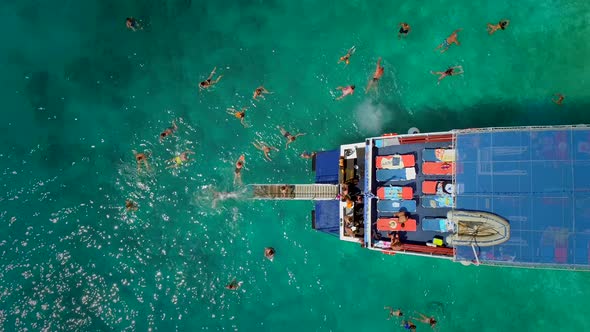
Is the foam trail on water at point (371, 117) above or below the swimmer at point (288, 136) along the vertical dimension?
above

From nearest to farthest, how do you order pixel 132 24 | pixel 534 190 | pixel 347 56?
pixel 534 190 < pixel 347 56 < pixel 132 24

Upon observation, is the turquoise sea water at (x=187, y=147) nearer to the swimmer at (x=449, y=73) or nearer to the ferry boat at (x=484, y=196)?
the swimmer at (x=449, y=73)

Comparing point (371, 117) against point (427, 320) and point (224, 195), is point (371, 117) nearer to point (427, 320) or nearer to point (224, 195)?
point (224, 195)

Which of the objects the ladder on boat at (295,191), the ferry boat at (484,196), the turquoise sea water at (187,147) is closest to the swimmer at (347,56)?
the turquoise sea water at (187,147)

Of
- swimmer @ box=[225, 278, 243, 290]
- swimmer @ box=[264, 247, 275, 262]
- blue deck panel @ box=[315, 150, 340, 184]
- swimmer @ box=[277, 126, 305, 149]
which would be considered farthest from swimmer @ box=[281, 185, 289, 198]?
swimmer @ box=[225, 278, 243, 290]

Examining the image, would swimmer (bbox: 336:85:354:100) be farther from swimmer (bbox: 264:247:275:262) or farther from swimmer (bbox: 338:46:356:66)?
swimmer (bbox: 264:247:275:262)

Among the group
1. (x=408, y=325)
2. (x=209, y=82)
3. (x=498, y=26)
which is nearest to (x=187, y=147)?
(x=209, y=82)
